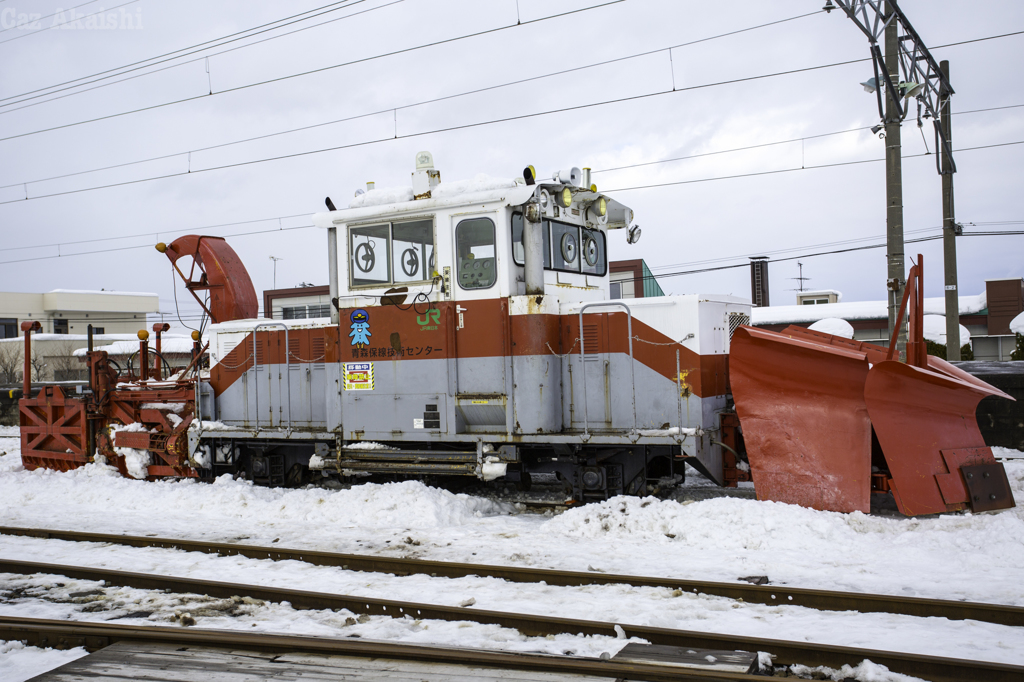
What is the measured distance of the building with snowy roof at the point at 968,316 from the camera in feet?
96.1

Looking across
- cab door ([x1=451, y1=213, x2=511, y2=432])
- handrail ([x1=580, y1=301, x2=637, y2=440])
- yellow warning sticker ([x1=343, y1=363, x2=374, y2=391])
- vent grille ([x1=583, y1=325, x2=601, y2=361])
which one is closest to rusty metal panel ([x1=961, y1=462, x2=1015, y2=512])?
handrail ([x1=580, y1=301, x2=637, y2=440])

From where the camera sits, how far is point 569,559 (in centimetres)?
629

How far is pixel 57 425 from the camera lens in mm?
11648

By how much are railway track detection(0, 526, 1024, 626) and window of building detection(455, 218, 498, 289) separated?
318 centimetres

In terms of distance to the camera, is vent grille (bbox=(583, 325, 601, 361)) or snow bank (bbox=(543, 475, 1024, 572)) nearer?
snow bank (bbox=(543, 475, 1024, 572))

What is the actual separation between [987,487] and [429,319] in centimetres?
573

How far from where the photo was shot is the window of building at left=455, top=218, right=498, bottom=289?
7988 mm

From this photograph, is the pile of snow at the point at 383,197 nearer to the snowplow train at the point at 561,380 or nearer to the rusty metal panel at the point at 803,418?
the snowplow train at the point at 561,380

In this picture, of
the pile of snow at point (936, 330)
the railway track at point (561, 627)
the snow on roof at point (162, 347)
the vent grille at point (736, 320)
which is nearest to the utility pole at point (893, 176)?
the vent grille at point (736, 320)

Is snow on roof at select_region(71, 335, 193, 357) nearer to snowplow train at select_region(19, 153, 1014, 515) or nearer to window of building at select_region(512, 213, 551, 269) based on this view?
snowplow train at select_region(19, 153, 1014, 515)

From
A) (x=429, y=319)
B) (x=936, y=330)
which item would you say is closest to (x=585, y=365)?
(x=429, y=319)

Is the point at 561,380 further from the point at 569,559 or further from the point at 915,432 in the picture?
the point at 915,432

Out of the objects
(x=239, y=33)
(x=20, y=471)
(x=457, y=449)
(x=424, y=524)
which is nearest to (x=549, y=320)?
(x=457, y=449)

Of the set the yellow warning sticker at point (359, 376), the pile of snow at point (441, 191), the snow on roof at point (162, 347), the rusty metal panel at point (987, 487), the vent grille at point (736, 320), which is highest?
the pile of snow at point (441, 191)
